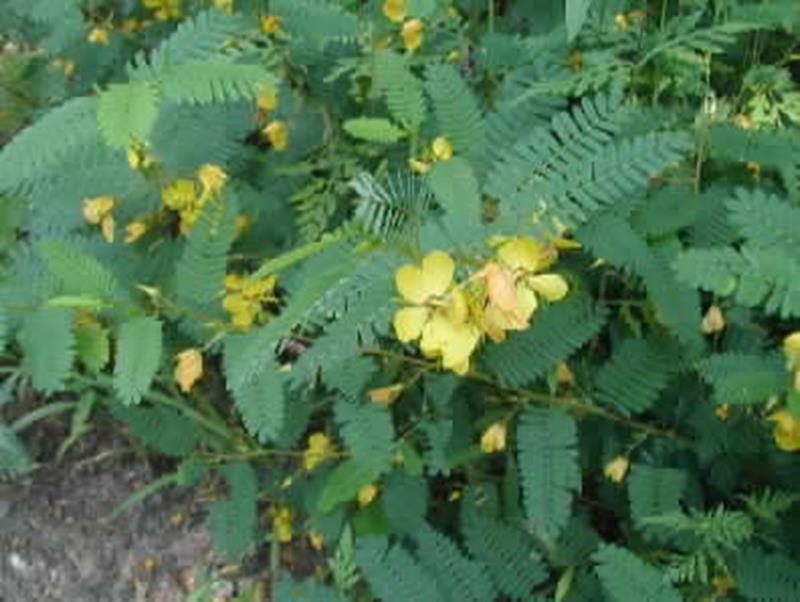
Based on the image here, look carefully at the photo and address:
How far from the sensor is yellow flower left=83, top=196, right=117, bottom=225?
2.11 m

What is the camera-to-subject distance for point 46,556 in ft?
8.68

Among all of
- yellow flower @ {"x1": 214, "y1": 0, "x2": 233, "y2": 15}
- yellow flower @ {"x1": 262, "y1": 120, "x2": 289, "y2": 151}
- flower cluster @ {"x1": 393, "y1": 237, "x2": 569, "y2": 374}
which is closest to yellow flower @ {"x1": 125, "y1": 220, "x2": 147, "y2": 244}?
yellow flower @ {"x1": 262, "y1": 120, "x2": 289, "y2": 151}

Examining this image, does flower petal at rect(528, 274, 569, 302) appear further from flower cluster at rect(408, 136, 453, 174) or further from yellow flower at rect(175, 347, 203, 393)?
yellow flower at rect(175, 347, 203, 393)

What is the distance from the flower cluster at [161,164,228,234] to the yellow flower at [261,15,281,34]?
29 cm

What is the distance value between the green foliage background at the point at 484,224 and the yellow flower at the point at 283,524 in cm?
4

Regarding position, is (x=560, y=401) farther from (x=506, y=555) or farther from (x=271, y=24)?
(x=271, y=24)

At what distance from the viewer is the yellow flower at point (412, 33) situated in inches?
81.4

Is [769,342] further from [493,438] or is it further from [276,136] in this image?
[276,136]

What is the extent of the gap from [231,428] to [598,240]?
111 cm

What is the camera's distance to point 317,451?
2266mm

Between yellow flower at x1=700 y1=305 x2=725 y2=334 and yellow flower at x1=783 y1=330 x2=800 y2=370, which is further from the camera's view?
yellow flower at x1=700 y1=305 x2=725 y2=334

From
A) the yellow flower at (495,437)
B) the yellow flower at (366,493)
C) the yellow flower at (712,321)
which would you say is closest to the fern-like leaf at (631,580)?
the yellow flower at (495,437)

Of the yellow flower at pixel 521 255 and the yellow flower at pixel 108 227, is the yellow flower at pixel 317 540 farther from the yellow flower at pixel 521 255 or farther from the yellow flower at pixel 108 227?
the yellow flower at pixel 521 255

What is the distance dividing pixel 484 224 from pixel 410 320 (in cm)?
26
